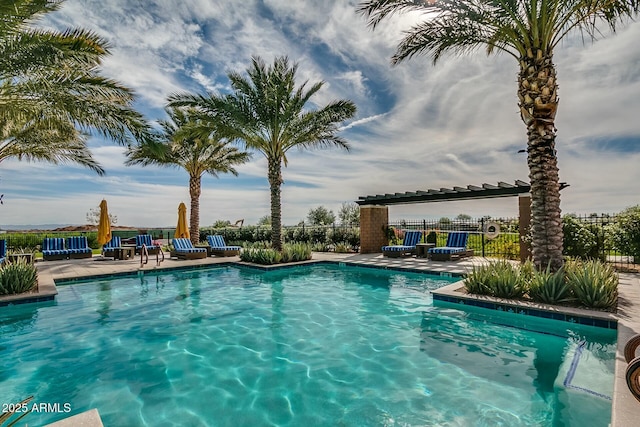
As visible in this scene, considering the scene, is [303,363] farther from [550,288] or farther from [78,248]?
[78,248]

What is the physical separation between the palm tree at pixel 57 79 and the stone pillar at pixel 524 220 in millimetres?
13182

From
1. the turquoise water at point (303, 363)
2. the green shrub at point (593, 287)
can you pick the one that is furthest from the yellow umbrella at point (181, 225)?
the green shrub at point (593, 287)

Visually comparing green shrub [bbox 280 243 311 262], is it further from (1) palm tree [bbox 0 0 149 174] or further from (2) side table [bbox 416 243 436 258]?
(1) palm tree [bbox 0 0 149 174]

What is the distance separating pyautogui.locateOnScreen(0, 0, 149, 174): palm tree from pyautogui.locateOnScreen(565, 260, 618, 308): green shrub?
11.6 m

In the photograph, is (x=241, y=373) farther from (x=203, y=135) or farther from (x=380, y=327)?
(x=203, y=135)

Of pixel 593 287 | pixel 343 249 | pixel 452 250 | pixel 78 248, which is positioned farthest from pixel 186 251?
pixel 593 287

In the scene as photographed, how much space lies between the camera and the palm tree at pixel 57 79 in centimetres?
758

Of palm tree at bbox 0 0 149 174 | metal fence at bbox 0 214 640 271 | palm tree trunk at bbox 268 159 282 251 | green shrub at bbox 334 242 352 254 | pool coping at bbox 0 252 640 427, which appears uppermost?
palm tree at bbox 0 0 149 174

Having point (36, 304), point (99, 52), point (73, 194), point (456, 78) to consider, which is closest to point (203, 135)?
point (99, 52)

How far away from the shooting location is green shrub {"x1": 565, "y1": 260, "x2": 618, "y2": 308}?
5875 mm

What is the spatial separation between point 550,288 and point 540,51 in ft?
16.0

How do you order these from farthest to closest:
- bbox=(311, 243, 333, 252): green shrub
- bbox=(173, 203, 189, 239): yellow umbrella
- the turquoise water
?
bbox=(311, 243, 333, 252): green shrub, bbox=(173, 203, 189, 239): yellow umbrella, the turquoise water

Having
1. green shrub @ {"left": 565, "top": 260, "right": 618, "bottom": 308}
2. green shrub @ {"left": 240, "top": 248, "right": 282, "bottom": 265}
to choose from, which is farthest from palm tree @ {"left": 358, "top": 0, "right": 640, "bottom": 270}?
green shrub @ {"left": 240, "top": 248, "right": 282, "bottom": 265}

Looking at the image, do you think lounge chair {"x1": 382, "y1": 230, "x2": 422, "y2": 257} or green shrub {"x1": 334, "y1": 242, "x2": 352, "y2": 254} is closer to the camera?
lounge chair {"x1": 382, "y1": 230, "x2": 422, "y2": 257}
